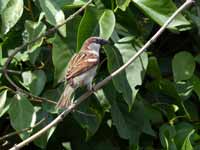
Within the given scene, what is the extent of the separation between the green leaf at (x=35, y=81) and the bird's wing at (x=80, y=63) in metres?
0.15

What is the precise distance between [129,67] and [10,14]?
600 millimetres

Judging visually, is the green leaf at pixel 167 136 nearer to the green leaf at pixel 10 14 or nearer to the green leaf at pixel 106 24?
the green leaf at pixel 106 24

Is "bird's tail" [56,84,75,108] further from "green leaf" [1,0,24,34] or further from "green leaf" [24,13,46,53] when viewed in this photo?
"green leaf" [1,0,24,34]

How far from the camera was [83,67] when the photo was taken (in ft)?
10.3

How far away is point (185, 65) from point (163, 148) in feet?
1.46

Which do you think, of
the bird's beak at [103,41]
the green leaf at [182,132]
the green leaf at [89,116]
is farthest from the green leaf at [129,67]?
the green leaf at [182,132]

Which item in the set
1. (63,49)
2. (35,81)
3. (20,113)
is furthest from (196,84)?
(20,113)

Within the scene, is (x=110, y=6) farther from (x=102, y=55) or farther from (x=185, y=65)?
(x=185, y=65)

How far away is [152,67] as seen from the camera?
3.37 metres

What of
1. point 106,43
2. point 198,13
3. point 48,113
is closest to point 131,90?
point 106,43

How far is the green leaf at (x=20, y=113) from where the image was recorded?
3014 millimetres

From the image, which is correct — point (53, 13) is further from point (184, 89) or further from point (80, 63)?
point (184, 89)

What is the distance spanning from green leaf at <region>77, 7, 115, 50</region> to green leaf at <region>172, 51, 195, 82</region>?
1.56 feet

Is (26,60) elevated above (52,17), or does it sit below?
below
